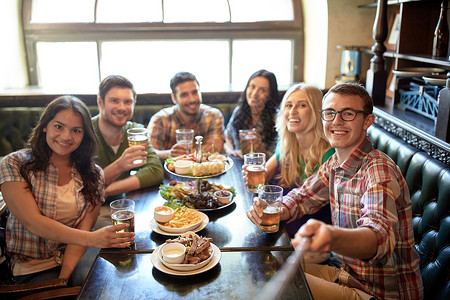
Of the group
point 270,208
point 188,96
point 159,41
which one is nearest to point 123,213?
point 270,208

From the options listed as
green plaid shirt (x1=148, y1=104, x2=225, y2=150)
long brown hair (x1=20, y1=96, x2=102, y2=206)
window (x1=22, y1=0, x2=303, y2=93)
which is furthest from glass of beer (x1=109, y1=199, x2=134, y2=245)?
window (x1=22, y1=0, x2=303, y2=93)

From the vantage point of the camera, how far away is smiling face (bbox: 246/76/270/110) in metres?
3.38

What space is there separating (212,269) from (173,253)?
0.16 m

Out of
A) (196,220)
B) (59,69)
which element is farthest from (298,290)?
(59,69)

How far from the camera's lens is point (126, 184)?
2.43 meters

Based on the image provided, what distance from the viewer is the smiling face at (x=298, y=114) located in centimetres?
243

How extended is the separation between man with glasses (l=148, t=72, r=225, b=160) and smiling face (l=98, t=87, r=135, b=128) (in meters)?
0.56

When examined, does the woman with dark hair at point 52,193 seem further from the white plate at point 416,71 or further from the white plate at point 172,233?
the white plate at point 416,71

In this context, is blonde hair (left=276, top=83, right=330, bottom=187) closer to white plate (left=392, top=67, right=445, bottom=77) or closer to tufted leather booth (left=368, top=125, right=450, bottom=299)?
tufted leather booth (left=368, top=125, right=450, bottom=299)

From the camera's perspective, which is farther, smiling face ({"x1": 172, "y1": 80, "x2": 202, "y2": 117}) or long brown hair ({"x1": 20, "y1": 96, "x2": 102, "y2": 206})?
smiling face ({"x1": 172, "y1": 80, "x2": 202, "y2": 117})

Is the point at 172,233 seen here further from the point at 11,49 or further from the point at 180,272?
the point at 11,49

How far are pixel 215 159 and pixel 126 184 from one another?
21.2 inches

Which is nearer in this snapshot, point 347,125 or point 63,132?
point 347,125

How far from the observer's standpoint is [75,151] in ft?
7.11
